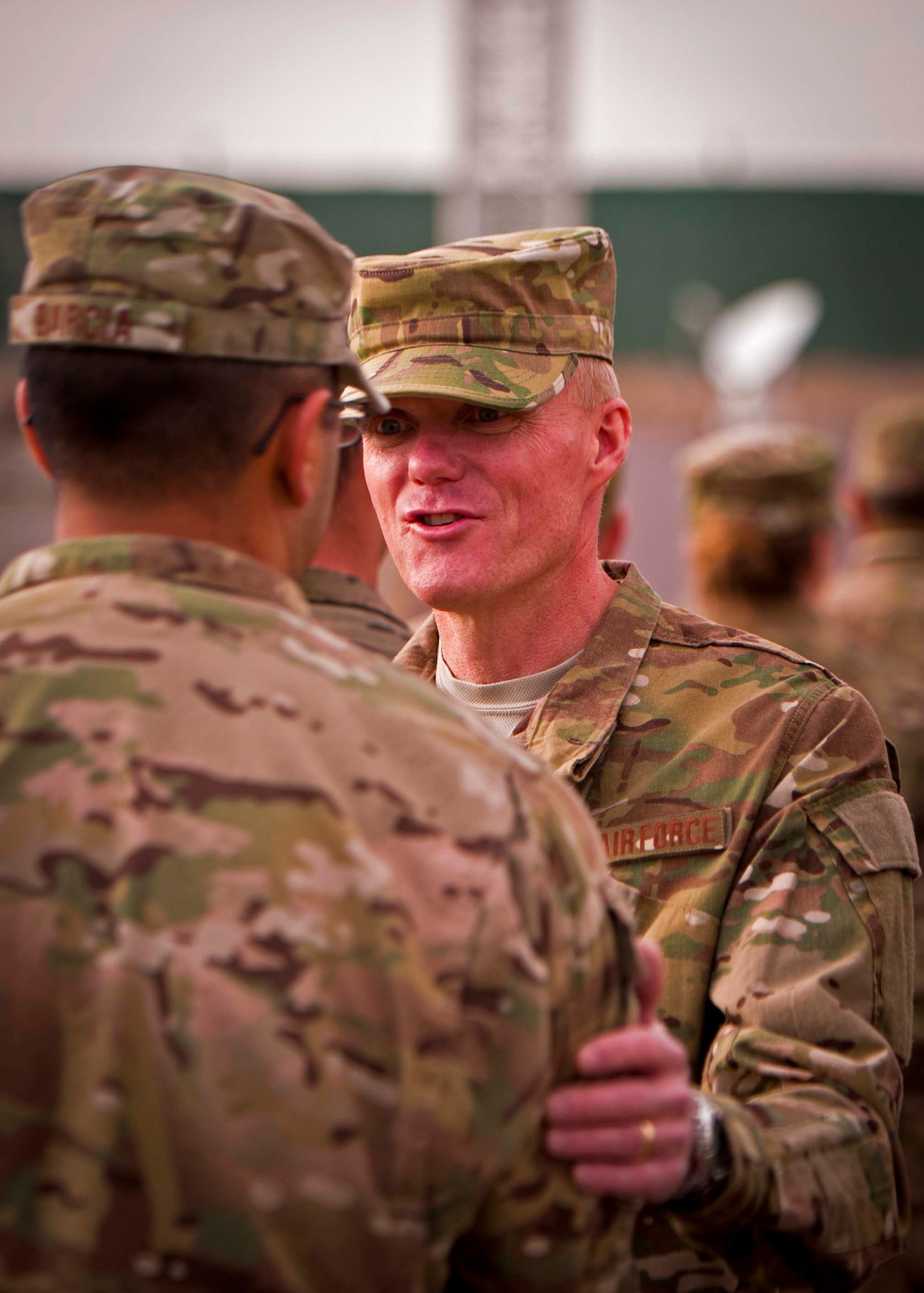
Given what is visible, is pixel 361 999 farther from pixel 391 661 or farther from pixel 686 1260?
pixel 391 661

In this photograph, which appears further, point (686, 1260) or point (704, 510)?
point (704, 510)

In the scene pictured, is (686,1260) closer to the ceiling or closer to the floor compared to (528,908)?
closer to the floor

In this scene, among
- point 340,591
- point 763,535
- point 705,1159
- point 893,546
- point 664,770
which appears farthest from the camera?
point 893,546

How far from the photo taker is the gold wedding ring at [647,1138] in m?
1.56

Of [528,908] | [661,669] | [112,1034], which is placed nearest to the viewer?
[112,1034]

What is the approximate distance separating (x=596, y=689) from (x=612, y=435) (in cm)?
52

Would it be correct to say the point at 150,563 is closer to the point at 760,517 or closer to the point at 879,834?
the point at 879,834

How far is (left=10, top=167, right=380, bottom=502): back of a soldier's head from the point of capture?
1.47m

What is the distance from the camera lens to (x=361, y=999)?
1332mm

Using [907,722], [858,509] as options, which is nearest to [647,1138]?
[907,722]

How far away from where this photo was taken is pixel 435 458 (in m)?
2.56

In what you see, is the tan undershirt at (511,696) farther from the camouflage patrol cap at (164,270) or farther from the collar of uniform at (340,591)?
the camouflage patrol cap at (164,270)

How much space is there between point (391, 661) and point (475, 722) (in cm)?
130

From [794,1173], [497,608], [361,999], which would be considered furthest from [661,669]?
[361,999]
